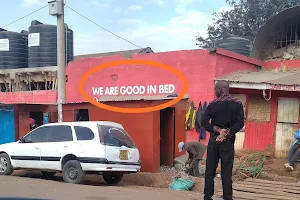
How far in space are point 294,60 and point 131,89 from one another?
6.31 m

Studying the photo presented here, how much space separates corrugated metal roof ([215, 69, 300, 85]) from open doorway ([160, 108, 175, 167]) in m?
2.13

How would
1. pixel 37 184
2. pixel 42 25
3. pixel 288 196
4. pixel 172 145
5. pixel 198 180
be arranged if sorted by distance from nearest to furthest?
pixel 288 196
pixel 37 184
pixel 198 180
pixel 172 145
pixel 42 25

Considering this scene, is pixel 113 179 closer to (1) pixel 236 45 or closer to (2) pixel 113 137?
(2) pixel 113 137

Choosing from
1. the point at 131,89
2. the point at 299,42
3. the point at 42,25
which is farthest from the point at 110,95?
the point at 299,42

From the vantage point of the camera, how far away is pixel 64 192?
7680 millimetres

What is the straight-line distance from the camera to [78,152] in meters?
9.38

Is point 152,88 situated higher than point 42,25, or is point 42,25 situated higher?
point 42,25

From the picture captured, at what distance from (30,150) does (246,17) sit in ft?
72.3

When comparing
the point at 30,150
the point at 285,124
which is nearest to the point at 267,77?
the point at 285,124

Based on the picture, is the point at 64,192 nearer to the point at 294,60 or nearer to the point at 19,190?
the point at 19,190

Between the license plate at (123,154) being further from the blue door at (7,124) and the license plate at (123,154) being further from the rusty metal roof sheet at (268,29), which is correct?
the rusty metal roof sheet at (268,29)

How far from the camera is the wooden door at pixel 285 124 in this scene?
39.5ft

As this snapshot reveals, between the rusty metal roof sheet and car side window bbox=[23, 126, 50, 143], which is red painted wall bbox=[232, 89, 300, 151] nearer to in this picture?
the rusty metal roof sheet

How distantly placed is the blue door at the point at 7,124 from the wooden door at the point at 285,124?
10557 millimetres
